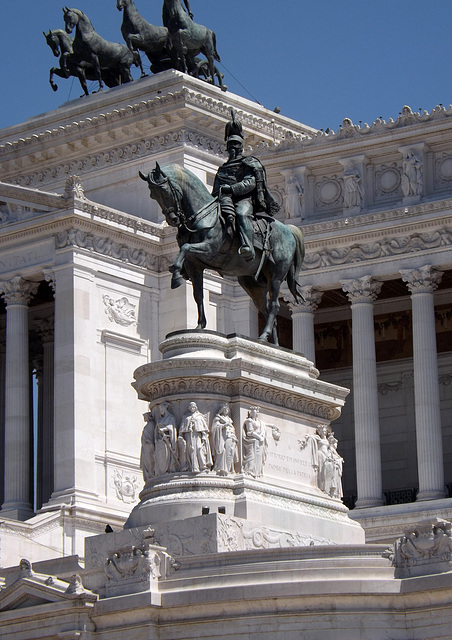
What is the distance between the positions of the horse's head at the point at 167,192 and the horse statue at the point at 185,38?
31.5 metres

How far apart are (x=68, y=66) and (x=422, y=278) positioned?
18.6m

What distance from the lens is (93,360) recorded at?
6125 centimetres

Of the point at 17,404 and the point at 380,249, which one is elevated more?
the point at 380,249

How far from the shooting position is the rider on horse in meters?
40.5

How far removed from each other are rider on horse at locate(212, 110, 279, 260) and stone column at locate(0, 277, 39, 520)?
880 inches

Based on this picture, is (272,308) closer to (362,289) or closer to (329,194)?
(362,289)

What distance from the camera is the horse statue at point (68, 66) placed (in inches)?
2886

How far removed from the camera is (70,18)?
240ft

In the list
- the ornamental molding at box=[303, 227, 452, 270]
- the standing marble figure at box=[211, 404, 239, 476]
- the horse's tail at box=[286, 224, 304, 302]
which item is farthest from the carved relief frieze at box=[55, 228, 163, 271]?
the standing marble figure at box=[211, 404, 239, 476]

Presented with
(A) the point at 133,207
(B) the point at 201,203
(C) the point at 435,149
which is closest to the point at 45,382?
(A) the point at 133,207

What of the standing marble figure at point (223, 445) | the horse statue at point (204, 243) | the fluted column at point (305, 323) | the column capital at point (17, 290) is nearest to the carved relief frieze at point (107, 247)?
the column capital at point (17, 290)

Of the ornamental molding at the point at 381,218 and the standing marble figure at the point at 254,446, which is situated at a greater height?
the ornamental molding at the point at 381,218

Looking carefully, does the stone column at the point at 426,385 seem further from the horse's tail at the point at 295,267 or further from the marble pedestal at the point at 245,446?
the marble pedestal at the point at 245,446

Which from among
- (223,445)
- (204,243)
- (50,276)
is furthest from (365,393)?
(223,445)
